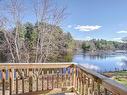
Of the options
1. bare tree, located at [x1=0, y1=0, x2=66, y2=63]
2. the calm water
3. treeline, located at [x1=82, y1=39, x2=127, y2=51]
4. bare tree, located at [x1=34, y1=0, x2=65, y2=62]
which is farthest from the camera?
treeline, located at [x1=82, y1=39, x2=127, y2=51]

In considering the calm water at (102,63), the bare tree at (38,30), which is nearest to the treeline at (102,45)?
the calm water at (102,63)

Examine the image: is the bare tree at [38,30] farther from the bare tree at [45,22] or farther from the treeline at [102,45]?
the treeline at [102,45]

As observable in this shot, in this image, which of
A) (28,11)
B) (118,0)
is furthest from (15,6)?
(118,0)

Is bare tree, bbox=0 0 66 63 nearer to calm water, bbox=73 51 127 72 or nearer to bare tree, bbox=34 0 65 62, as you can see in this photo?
bare tree, bbox=34 0 65 62

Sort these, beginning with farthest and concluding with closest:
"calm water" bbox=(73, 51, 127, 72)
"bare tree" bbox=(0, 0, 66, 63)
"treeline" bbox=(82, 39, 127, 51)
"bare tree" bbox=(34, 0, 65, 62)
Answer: "treeline" bbox=(82, 39, 127, 51), "calm water" bbox=(73, 51, 127, 72), "bare tree" bbox=(34, 0, 65, 62), "bare tree" bbox=(0, 0, 66, 63)

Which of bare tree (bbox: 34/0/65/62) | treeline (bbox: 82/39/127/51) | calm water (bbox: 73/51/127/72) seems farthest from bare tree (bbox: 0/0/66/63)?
treeline (bbox: 82/39/127/51)

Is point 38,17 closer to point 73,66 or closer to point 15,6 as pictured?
point 15,6

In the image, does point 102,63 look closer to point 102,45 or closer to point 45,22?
point 45,22

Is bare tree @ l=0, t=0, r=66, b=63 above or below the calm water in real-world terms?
above

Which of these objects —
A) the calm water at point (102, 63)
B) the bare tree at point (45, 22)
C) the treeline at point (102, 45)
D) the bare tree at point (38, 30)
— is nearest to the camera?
the bare tree at point (38, 30)

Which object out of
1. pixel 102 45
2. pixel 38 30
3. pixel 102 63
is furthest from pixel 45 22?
pixel 102 45

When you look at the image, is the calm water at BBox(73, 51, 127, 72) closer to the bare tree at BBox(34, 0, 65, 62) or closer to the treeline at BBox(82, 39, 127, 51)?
the bare tree at BBox(34, 0, 65, 62)

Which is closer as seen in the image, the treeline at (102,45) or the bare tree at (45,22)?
the bare tree at (45,22)

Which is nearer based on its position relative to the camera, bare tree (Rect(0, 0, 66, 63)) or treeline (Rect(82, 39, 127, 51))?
bare tree (Rect(0, 0, 66, 63))
